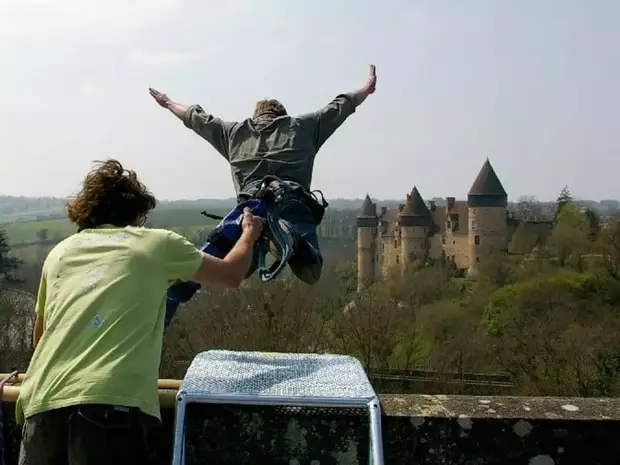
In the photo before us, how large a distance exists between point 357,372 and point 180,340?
27.8 m

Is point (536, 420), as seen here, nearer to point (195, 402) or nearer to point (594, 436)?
point (594, 436)

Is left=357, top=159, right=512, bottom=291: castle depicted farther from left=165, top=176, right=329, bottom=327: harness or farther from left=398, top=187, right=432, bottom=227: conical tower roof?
left=165, top=176, right=329, bottom=327: harness

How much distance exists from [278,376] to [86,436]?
0.81 m

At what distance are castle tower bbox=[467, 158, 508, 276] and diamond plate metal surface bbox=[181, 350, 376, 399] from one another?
7058cm

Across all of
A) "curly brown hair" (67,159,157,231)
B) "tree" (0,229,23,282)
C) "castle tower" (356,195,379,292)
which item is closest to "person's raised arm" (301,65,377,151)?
"curly brown hair" (67,159,157,231)

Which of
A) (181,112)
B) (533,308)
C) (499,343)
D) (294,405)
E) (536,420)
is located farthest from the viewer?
(533,308)

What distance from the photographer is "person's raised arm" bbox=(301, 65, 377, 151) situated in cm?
592

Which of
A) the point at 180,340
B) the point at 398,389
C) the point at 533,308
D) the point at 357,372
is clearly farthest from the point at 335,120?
the point at 533,308

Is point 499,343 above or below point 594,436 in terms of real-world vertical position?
below

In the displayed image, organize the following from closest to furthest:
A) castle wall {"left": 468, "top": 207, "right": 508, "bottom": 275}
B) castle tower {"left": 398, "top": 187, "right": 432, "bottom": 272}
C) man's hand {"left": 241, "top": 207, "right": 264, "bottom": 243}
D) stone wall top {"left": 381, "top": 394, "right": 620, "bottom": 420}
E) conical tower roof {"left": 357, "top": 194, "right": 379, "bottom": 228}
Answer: stone wall top {"left": 381, "top": 394, "right": 620, "bottom": 420}, man's hand {"left": 241, "top": 207, "right": 264, "bottom": 243}, castle wall {"left": 468, "top": 207, "right": 508, "bottom": 275}, castle tower {"left": 398, "top": 187, "right": 432, "bottom": 272}, conical tower roof {"left": 357, "top": 194, "right": 379, "bottom": 228}

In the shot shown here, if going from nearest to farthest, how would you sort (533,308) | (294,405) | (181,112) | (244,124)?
(294,405) → (244,124) → (181,112) → (533,308)

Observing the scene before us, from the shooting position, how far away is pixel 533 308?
44.9m

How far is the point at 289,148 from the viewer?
5672 millimetres

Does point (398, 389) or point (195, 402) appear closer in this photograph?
point (195, 402)
